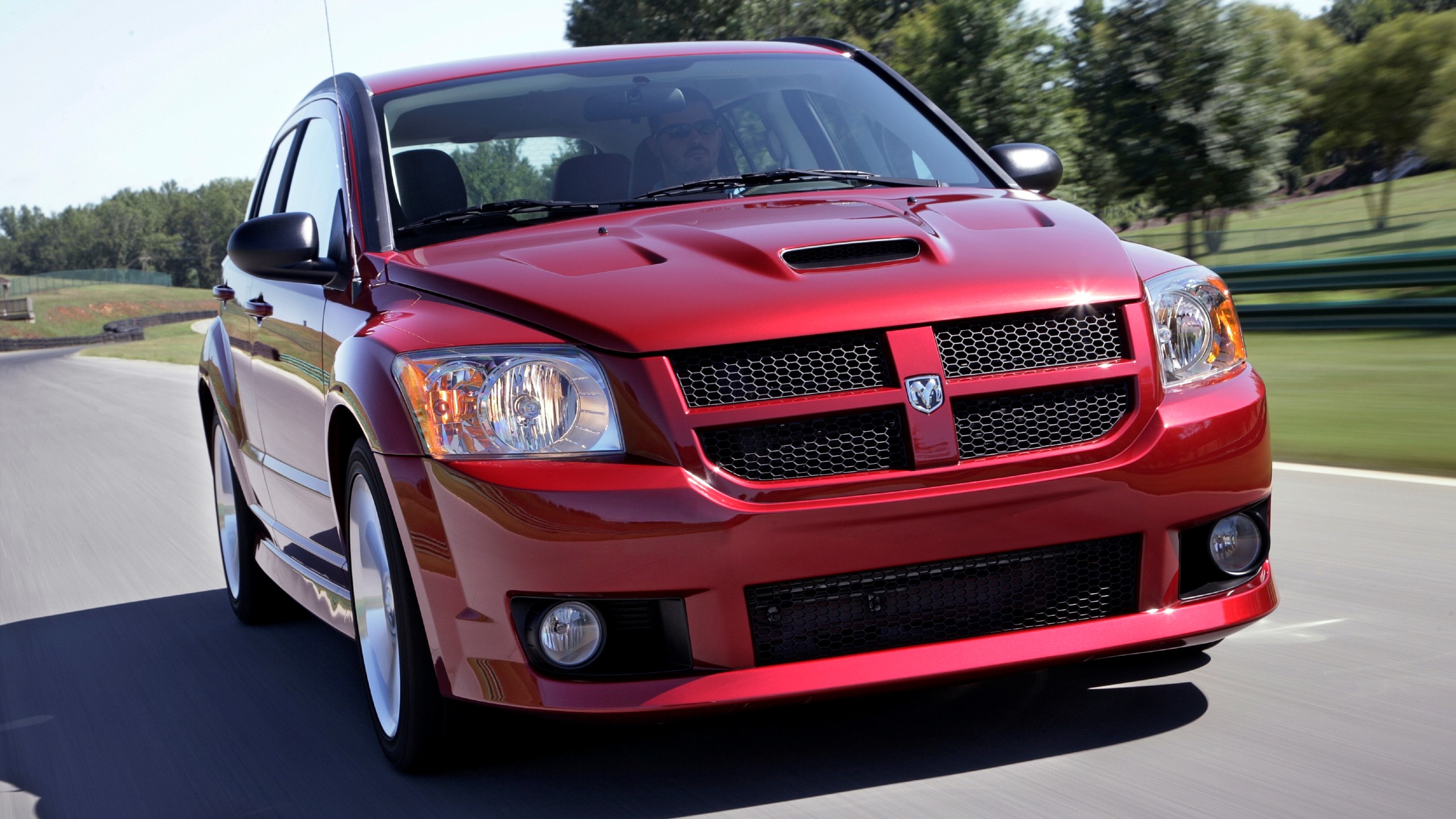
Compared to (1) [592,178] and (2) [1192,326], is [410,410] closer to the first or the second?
(1) [592,178]

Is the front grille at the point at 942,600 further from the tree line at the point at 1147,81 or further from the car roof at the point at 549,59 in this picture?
the tree line at the point at 1147,81

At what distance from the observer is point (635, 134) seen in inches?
179

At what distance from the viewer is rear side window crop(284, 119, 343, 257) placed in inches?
176

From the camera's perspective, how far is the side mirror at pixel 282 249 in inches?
163

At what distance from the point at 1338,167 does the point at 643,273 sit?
92.0 metres

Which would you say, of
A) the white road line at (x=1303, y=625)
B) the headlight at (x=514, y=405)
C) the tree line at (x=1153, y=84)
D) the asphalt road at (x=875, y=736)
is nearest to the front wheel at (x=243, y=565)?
the asphalt road at (x=875, y=736)

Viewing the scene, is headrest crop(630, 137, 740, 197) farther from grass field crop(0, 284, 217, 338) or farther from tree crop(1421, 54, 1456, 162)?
grass field crop(0, 284, 217, 338)

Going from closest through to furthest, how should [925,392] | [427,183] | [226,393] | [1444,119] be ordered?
[925,392] → [427,183] → [226,393] → [1444,119]

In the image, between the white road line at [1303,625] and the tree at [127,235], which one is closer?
the white road line at [1303,625]

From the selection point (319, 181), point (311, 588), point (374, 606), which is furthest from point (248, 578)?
point (374, 606)

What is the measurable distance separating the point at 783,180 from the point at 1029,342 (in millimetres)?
1299

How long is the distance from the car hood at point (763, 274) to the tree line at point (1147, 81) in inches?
414

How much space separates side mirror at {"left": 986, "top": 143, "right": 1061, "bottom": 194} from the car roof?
0.84m

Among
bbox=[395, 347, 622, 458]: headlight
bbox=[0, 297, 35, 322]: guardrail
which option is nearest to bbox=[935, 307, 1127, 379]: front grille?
bbox=[395, 347, 622, 458]: headlight
